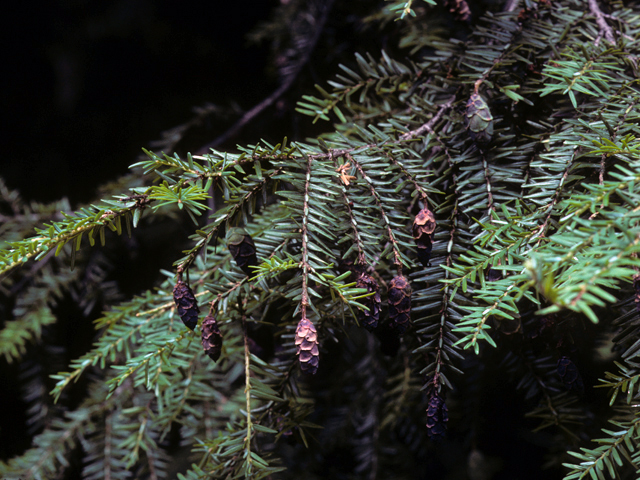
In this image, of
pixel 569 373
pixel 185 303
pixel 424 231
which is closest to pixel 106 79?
pixel 185 303

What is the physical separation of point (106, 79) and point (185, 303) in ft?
4.33

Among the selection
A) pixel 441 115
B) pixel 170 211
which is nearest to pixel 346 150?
pixel 441 115

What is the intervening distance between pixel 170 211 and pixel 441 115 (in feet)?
1.96

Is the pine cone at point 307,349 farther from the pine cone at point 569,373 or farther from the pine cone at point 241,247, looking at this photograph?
the pine cone at point 569,373

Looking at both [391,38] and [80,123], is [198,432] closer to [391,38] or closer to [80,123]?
[391,38]

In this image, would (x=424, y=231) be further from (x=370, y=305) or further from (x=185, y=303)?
(x=185, y=303)

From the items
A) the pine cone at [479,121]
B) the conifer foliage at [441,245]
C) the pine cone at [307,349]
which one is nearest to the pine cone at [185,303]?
the conifer foliage at [441,245]

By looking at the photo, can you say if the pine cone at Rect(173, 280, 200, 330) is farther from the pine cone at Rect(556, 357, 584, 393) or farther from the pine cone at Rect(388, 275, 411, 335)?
the pine cone at Rect(556, 357, 584, 393)

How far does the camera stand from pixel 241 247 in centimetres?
37

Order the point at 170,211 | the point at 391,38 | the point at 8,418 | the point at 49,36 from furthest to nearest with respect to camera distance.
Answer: the point at 49,36 < the point at 8,418 < the point at 391,38 < the point at 170,211

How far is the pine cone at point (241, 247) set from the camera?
367mm

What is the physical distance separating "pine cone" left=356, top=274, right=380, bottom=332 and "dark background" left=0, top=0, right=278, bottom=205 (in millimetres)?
948

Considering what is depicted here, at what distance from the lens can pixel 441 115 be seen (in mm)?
489

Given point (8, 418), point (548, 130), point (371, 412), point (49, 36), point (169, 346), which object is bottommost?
point (8, 418)
